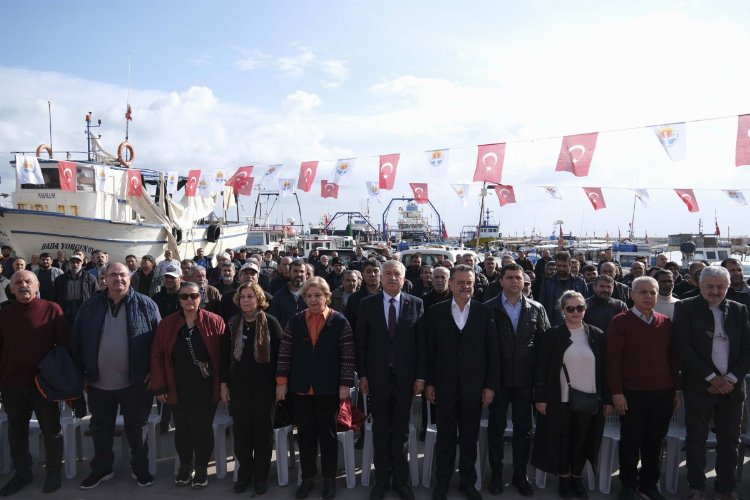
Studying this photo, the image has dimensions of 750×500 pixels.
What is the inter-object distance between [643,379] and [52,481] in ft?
14.9

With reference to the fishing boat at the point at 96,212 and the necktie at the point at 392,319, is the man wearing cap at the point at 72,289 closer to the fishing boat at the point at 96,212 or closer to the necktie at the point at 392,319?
the necktie at the point at 392,319

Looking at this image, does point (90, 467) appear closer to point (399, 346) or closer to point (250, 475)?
point (250, 475)

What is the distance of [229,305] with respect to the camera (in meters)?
5.11

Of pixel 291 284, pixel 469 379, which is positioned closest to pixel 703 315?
pixel 469 379

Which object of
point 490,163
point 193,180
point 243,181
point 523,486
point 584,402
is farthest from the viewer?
point 193,180

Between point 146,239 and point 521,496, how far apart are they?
13.7 metres

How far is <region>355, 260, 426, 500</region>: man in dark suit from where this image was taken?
362 centimetres

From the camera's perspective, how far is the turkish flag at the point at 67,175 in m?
12.7

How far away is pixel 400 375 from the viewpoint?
11.8ft

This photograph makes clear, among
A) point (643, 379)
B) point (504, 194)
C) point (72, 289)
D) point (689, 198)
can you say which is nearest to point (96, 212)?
point (72, 289)

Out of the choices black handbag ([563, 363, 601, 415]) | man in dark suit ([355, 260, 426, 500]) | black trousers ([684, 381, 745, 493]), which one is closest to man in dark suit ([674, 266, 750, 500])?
black trousers ([684, 381, 745, 493])

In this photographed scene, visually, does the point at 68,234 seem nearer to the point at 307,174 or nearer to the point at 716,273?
the point at 307,174

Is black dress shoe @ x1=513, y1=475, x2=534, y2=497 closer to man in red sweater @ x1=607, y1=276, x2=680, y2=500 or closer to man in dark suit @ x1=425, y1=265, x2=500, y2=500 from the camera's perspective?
man in dark suit @ x1=425, y1=265, x2=500, y2=500

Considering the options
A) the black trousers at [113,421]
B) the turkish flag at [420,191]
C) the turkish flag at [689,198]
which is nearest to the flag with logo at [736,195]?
the turkish flag at [689,198]
